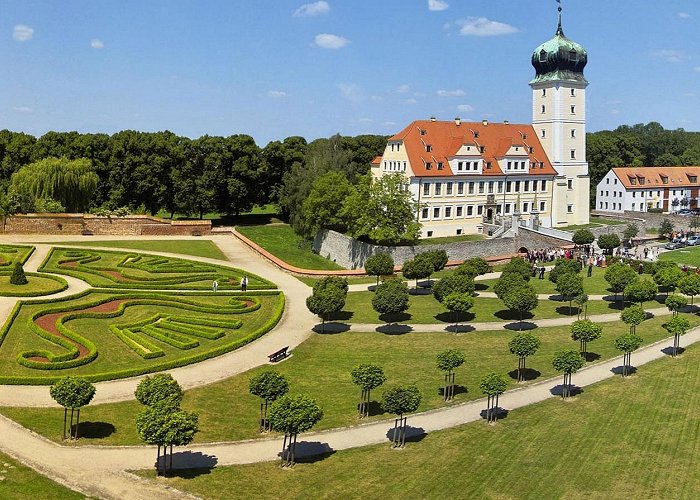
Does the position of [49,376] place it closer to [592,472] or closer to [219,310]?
[219,310]

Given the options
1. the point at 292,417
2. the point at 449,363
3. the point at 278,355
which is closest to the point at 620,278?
the point at 449,363

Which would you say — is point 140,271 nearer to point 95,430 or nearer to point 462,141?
point 95,430

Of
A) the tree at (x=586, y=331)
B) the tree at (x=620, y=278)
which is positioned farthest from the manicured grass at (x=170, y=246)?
the tree at (x=586, y=331)

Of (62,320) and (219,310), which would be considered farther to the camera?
(219,310)

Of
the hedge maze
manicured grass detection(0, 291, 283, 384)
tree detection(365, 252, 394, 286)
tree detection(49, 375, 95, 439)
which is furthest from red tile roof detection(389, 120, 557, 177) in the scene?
tree detection(49, 375, 95, 439)

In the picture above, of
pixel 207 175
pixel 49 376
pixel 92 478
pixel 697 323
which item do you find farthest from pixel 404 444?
pixel 207 175

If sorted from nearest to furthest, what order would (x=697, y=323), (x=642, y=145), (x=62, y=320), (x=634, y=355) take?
(x=634, y=355)
(x=62, y=320)
(x=697, y=323)
(x=642, y=145)

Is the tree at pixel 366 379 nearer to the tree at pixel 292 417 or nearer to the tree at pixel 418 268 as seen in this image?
the tree at pixel 292 417
